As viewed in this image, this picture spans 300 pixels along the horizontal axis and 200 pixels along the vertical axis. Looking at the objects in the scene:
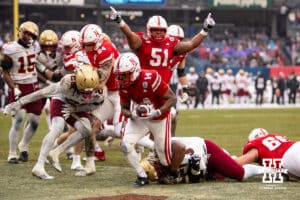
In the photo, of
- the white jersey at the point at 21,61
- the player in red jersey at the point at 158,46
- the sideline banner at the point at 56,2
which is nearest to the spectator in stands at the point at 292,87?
the sideline banner at the point at 56,2

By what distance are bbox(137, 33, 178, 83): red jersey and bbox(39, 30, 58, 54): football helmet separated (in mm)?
1018

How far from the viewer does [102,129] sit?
11.0m

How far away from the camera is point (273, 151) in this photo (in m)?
8.55

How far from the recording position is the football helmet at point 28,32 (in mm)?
10188

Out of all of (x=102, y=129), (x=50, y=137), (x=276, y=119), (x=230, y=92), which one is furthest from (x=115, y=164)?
(x=230, y=92)

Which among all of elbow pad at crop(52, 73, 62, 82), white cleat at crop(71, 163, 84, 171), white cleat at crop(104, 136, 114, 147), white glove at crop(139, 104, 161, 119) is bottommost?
white cleat at crop(104, 136, 114, 147)

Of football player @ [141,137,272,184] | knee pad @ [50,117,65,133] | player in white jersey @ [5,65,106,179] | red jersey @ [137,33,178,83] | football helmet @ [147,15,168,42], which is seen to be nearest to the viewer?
football player @ [141,137,272,184]

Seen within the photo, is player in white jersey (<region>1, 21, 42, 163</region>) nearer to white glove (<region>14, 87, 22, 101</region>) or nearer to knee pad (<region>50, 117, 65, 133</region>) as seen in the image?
white glove (<region>14, 87, 22, 101</region>)

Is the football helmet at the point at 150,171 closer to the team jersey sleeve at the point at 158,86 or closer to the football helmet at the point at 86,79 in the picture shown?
the team jersey sleeve at the point at 158,86

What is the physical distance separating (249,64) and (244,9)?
273 cm

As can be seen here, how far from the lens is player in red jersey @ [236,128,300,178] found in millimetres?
8148

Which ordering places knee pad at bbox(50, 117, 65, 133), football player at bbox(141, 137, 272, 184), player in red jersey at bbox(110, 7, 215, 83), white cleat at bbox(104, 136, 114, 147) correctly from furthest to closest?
white cleat at bbox(104, 136, 114, 147), player in red jersey at bbox(110, 7, 215, 83), knee pad at bbox(50, 117, 65, 133), football player at bbox(141, 137, 272, 184)

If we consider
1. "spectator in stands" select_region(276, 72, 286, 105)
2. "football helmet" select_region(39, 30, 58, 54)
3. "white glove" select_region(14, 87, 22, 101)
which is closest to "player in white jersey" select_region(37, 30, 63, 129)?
"football helmet" select_region(39, 30, 58, 54)

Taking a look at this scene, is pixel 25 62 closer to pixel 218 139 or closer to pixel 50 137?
pixel 50 137
